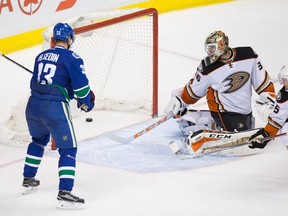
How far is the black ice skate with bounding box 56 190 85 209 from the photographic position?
18.3ft

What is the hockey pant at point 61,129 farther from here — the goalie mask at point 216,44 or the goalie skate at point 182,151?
the goalie mask at point 216,44

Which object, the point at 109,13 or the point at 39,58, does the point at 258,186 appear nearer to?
the point at 39,58

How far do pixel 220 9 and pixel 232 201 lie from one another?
5135 millimetres

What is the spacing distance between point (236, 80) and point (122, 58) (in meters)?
1.58

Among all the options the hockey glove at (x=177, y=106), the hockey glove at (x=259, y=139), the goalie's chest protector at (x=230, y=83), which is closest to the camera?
the hockey glove at (x=259, y=139)

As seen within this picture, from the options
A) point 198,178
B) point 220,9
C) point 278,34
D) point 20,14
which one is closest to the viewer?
Answer: point 198,178

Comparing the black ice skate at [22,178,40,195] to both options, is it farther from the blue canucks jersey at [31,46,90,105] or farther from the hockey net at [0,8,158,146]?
the hockey net at [0,8,158,146]

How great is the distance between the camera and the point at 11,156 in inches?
259

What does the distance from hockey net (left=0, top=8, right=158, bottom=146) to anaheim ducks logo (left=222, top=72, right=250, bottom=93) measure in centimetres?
97

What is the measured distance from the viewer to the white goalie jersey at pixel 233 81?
6461 millimetres

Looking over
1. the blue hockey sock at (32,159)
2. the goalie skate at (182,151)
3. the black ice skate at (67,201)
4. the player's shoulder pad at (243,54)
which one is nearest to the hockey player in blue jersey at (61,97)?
the black ice skate at (67,201)

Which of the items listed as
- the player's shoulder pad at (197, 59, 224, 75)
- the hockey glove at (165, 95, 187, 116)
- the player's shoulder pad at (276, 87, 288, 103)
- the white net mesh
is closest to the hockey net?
the white net mesh

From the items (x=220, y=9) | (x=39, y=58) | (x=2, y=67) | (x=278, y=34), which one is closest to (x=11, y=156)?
(x=39, y=58)

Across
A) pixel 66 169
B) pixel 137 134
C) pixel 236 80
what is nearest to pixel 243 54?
pixel 236 80
